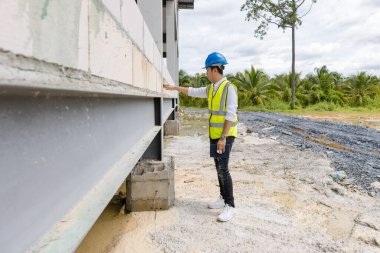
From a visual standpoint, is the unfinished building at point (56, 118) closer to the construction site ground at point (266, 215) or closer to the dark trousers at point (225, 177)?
the construction site ground at point (266, 215)

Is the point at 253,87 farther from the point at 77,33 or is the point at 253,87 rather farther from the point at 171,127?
the point at 77,33

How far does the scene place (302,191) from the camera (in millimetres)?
5023

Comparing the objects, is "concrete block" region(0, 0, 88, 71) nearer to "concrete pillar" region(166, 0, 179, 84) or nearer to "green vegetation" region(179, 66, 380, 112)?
"concrete pillar" region(166, 0, 179, 84)

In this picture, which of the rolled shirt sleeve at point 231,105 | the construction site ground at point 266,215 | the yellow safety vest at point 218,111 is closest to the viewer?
the construction site ground at point 266,215

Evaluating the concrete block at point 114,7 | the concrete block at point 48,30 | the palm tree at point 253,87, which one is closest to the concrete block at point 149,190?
the concrete block at point 114,7

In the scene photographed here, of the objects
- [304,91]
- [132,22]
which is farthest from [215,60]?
[304,91]

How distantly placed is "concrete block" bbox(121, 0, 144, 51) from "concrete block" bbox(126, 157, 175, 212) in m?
1.59

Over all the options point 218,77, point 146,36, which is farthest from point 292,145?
point 146,36

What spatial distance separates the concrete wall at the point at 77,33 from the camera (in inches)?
32.5

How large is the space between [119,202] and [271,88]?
31977 millimetres

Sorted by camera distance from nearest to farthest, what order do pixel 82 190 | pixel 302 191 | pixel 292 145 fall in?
1. pixel 82 190
2. pixel 302 191
3. pixel 292 145

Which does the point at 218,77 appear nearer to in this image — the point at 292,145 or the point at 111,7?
the point at 111,7

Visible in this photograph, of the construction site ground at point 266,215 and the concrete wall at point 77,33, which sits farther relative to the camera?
the construction site ground at point 266,215

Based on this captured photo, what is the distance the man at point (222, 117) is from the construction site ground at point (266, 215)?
0.31 meters
